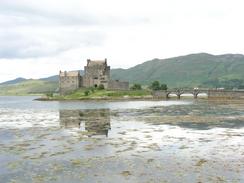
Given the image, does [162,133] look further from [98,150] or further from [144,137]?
[98,150]

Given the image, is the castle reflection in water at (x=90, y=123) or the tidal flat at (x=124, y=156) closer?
the tidal flat at (x=124, y=156)

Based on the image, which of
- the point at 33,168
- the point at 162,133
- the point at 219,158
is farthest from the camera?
the point at 162,133

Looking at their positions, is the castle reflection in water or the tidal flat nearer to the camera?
the tidal flat

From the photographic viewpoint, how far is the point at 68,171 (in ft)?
94.2

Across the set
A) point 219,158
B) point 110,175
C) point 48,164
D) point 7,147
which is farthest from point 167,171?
point 7,147

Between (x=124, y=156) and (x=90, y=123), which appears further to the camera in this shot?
(x=90, y=123)

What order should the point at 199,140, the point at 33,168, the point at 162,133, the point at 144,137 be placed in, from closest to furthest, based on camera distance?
the point at 33,168 < the point at 199,140 < the point at 144,137 < the point at 162,133

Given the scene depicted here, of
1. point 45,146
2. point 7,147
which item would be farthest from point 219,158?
point 7,147

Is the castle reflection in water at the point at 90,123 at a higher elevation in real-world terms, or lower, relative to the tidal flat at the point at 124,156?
lower

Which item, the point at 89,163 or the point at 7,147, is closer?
the point at 89,163

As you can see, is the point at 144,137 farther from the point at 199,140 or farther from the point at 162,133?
the point at 199,140

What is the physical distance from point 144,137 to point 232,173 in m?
21.0

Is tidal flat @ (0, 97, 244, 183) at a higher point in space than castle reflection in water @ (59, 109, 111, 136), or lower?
higher

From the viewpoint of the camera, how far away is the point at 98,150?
38.2 metres
